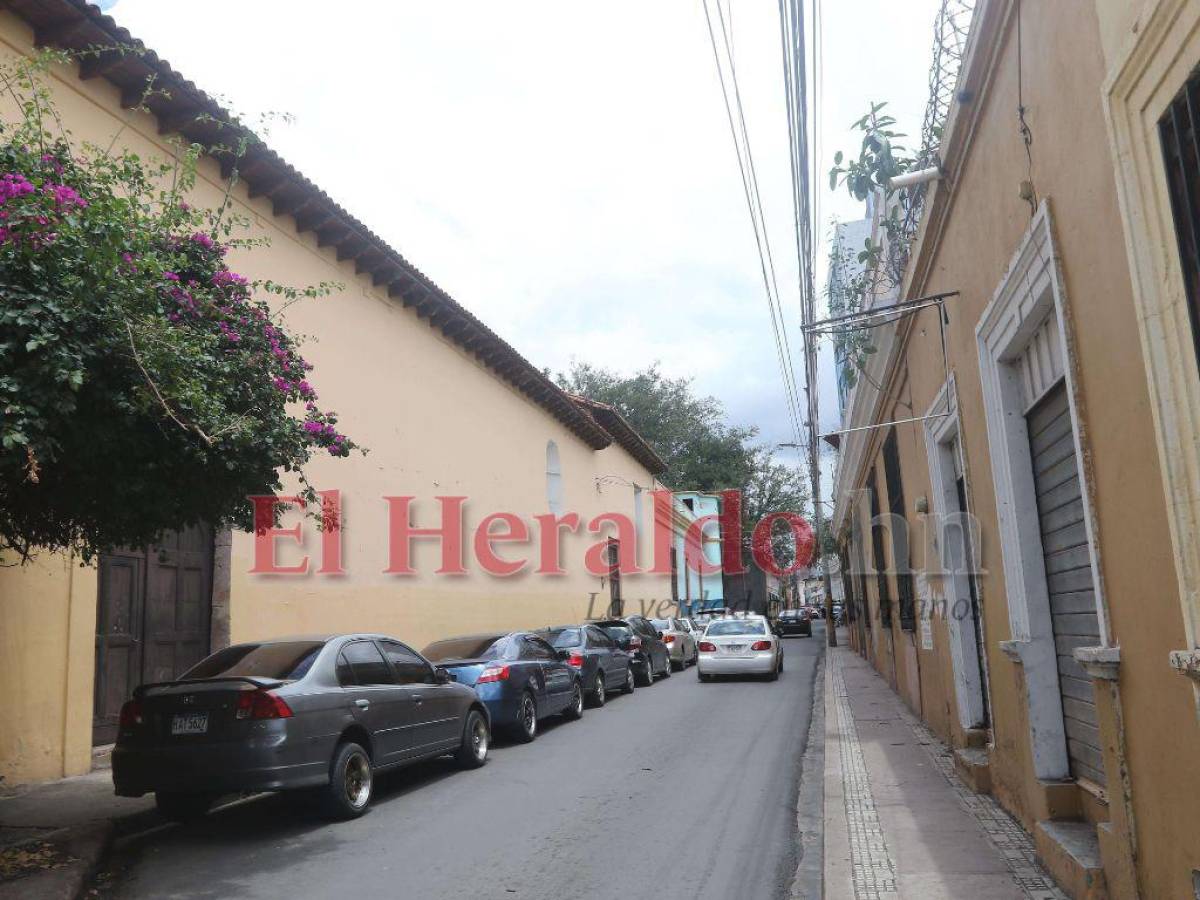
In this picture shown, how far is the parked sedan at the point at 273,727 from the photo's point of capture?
6.90 meters

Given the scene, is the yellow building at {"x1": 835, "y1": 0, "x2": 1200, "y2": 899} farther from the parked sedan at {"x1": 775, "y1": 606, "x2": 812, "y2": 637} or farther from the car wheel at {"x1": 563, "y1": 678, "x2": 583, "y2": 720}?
the parked sedan at {"x1": 775, "y1": 606, "x2": 812, "y2": 637}

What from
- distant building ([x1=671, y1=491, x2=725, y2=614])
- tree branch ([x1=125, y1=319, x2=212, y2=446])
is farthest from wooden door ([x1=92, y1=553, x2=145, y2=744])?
distant building ([x1=671, y1=491, x2=725, y2=614])

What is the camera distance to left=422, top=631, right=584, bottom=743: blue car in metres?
11.3

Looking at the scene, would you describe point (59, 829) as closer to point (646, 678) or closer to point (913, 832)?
point (913, 832)

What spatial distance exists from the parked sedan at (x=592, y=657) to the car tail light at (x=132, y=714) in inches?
297

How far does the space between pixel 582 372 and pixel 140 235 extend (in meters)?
44.1

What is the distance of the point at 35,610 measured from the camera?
9.31m

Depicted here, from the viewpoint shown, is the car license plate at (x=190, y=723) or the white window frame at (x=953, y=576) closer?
the car license plate at (x=190, y=723)

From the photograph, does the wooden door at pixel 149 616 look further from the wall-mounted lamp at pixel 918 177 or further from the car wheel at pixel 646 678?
the car wheel at pixel 646 678

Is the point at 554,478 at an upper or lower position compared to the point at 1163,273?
upper

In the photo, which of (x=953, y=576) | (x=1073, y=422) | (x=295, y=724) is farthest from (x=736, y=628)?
(x=1073, y=422)

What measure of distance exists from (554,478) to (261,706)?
1896 cm

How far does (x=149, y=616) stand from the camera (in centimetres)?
1114

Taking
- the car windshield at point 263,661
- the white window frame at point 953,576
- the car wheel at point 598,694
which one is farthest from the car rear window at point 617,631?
the car windshield at point 263,661
